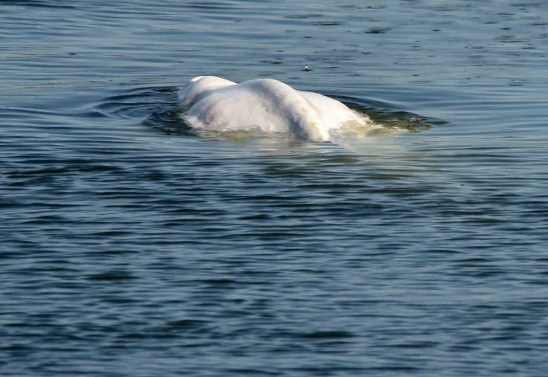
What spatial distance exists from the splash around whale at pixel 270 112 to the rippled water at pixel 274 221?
28 cm

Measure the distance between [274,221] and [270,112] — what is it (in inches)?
156

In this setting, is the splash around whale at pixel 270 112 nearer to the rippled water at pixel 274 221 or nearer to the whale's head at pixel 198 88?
the rippled water at pixel 274 221

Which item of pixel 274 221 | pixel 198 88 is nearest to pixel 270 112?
pixel 198 88

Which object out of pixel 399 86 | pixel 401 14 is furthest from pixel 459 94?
pixel 401 14

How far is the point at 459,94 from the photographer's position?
66.6ft

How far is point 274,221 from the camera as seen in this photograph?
13398 mm

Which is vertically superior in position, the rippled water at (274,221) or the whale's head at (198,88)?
the whale's head at (198,88)

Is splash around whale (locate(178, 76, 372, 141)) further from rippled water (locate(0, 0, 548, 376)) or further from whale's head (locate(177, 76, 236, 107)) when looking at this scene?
whale's head (locate(177, 76, 236, 107))

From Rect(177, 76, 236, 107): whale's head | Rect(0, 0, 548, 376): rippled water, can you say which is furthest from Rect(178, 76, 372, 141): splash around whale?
Rect(177, 76, 236, 107): whale's head

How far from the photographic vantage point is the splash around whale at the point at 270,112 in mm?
17000

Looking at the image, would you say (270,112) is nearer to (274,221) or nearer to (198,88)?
(198,88)

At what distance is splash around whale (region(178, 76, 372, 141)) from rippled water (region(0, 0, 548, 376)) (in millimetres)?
280

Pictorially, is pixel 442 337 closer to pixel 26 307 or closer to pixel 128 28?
pixel 26 307

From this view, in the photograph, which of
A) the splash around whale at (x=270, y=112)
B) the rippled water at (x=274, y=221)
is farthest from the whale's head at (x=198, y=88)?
the splash around whale at (x=270, y=112)
